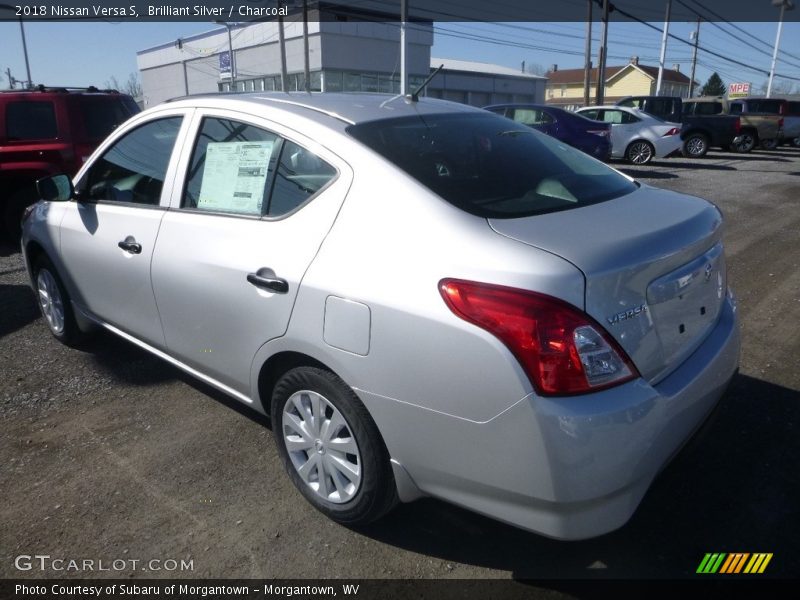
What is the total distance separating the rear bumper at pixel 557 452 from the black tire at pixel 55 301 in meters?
2.89

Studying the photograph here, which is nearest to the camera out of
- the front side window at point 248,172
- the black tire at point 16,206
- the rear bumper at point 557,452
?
the rear bumper at point 557,452

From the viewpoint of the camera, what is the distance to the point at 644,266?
6.53ft

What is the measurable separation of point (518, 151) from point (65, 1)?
36561mm

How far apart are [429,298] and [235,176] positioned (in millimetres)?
1314

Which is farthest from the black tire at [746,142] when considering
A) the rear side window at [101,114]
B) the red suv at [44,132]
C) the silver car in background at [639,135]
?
the red suv at [44,132]

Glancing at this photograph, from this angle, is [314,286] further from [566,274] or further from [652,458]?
[652,458]

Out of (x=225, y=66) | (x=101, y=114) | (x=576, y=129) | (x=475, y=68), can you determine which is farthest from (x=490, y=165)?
(x=475, y=68)

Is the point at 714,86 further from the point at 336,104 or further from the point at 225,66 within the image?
the point at 336,104

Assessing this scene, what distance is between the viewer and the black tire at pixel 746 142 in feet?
69.9

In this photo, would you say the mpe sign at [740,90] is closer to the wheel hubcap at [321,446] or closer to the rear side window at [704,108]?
the rear side window at [704,108]

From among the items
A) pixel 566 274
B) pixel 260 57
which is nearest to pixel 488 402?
pixel 566 274

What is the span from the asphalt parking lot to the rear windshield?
44.2 inches

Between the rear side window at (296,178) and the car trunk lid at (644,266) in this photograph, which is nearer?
the car trunk lid at (644,266)

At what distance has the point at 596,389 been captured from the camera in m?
1.84
